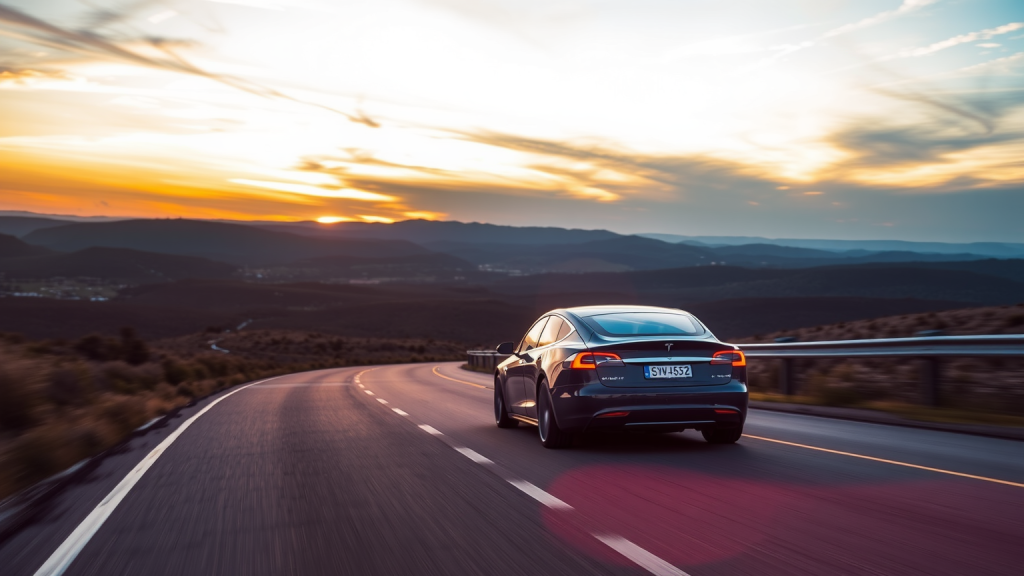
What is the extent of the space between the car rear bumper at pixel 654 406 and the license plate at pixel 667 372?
126 mm

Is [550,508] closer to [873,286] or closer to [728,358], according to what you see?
[728,358]

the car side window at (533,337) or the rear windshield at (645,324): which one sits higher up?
the rear windshield at (645,324)

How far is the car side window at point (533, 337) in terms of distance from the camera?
1108 cm

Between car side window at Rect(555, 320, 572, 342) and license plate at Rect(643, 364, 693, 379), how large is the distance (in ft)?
4.26

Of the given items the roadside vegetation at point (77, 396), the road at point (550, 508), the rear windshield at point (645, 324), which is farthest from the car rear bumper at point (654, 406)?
the roadside vegetation at point (77, 396)

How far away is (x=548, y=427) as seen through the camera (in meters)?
9.66

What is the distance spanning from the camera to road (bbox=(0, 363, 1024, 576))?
489 centimetres

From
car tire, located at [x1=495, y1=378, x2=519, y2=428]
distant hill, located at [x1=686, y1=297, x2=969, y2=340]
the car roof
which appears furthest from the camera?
distant hill, located at [x1=686, y1=297, x2=969, y2=340]

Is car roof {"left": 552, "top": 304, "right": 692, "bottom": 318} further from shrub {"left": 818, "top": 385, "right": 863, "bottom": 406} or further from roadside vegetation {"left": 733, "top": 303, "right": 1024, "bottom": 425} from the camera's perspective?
shrub {"left": 818, "top": 385, "right": 863, "bottom": 406}

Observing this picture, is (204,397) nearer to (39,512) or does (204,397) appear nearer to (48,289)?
(39,512)

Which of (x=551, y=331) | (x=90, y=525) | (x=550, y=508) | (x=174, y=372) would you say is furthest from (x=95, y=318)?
(x=550, y=508)

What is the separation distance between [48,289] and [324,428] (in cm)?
18034

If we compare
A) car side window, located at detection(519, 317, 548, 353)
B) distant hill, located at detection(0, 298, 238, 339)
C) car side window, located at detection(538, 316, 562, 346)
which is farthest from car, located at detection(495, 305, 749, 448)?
distant hill, located at detection(0, 298, 238, 339)

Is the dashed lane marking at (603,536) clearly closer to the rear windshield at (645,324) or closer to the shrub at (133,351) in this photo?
the rear windshield at (645,324)
